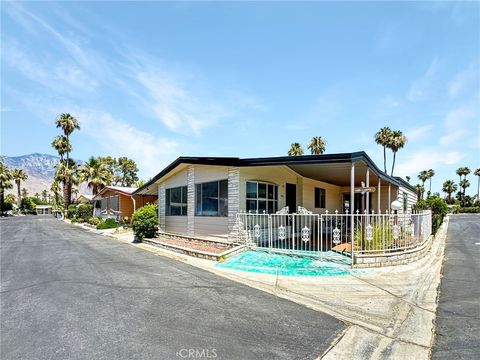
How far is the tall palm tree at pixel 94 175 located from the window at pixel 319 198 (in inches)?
1297

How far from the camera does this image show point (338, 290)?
20.4ft

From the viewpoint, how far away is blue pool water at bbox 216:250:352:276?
7.72 m

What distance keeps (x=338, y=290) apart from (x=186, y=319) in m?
3.34

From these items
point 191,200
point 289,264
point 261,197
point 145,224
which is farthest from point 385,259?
point 145,224

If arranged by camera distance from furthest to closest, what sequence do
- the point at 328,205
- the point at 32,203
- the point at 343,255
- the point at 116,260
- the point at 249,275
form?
the point at 32,203 < the point at 328,205 < the point at 116,260 < the point at 343,255 < the point at 249,275

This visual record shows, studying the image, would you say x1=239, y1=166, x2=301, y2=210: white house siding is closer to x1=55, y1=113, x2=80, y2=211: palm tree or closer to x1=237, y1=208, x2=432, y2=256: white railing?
x1=237, y1=208, x2=432, y2=256: white railing

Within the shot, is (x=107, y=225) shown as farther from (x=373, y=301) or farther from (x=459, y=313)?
(x=459, y=313)

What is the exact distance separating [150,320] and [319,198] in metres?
14.0

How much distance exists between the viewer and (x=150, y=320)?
185 inches

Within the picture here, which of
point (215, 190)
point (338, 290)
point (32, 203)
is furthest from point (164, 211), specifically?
point (32, 203)

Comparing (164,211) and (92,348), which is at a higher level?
(164,211)

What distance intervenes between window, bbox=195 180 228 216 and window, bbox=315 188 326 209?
22.4 ft

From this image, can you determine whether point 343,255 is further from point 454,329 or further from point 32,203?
point 32,203

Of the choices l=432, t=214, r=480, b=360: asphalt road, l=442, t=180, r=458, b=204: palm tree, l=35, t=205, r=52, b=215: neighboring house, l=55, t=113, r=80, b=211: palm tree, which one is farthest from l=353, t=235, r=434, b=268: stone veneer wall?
l=35, t=205, r=52, b=215: neighboring house
